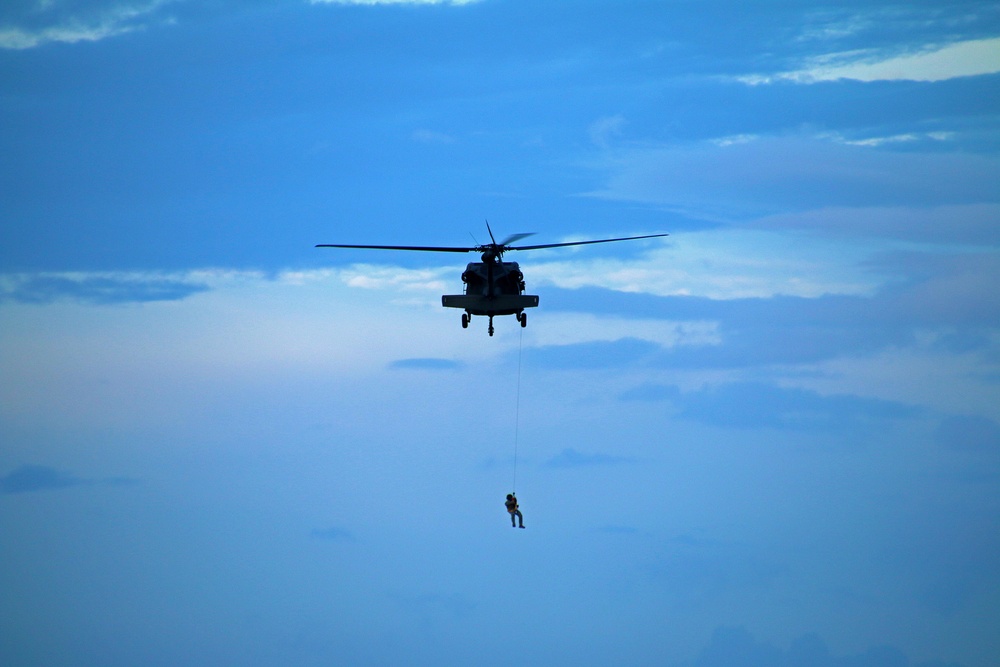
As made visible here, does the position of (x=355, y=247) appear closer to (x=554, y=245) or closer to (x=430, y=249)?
(x=430, y=249)

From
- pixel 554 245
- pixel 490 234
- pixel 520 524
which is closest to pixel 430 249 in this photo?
pixel 490 234

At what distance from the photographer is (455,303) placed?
5422 cm

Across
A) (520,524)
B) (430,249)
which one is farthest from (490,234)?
(520,524)

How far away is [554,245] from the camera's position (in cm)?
5288

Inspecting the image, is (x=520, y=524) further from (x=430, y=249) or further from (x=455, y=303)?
(x=430, y=249)

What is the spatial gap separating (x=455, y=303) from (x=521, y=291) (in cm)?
387

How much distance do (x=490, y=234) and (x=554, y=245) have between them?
430 centimetres

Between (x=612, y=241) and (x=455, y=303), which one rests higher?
(x=612, y=241)

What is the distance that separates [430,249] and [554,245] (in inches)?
295

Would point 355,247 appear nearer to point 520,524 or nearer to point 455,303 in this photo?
point 455,303

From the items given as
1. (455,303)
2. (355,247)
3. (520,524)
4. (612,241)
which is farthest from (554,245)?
(520,524)

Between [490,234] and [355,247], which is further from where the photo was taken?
[490,234]

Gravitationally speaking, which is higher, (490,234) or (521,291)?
(490,234)

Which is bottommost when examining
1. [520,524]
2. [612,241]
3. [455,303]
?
[520,524]
